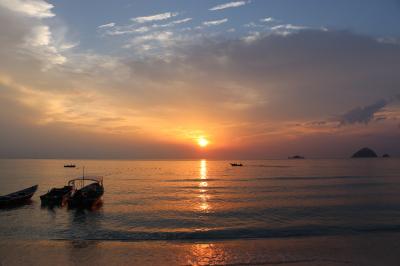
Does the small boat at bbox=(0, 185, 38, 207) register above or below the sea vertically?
above

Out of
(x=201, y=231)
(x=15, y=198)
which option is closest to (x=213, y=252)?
(x=201, y=231)

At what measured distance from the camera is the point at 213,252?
2136 centimetres

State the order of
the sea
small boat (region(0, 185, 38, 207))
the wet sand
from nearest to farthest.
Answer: the wet sand, the sea, small boat (region(0, 185, 38, 207))

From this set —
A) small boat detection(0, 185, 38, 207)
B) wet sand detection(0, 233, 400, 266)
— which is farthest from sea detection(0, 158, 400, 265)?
small boat detection(0, 185, 38, 207)

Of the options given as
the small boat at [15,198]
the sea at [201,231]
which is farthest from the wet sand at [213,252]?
the small boat at [15,198]

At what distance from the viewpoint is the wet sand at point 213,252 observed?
1936cm

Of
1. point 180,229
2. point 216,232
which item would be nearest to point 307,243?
point 216,232

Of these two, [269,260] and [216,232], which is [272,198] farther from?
[269,260]

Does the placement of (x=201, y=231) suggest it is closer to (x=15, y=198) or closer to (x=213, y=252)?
(x=213, y=252)

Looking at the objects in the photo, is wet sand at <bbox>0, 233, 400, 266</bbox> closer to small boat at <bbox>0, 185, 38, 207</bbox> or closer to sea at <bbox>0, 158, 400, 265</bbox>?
sea at <bbox>0, 158, 400, 265</bbox>

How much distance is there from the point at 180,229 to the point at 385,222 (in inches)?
759

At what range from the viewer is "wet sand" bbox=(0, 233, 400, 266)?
19.4m

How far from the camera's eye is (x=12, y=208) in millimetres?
39750

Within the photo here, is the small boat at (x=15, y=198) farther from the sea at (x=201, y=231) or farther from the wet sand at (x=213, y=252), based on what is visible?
the wet sand at (x=213, y=252)
